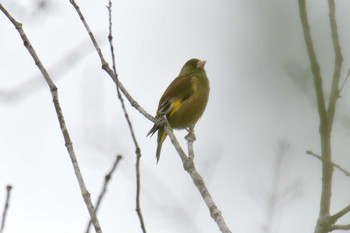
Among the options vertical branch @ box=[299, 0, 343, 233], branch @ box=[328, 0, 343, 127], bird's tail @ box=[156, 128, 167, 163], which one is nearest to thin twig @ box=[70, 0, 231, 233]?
vertical branch @ box=[299, 0, 343, 233]

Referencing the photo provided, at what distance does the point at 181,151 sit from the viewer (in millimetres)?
3668

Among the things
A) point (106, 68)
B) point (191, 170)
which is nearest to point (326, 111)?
point (191, 170)

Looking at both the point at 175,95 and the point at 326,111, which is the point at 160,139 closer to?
the point at 175,95

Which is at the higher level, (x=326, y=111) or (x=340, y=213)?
(x=326, y=111)

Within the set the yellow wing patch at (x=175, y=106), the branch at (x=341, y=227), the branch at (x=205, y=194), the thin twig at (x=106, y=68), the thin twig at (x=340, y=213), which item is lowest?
the branch at (x=341, y=227)

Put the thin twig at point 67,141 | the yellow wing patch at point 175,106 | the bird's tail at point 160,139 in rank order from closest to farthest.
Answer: the thin twig at point 67,141 < the bird's tail at point 160,139 < the yellow wing patch at point 175,106

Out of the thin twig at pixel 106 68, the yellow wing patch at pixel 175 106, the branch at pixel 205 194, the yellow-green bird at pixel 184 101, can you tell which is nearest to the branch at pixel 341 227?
the branch at pixel 205 194

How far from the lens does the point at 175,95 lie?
680cm

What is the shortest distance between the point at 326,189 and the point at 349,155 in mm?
752

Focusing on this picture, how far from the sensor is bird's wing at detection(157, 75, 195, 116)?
6688 millimetres

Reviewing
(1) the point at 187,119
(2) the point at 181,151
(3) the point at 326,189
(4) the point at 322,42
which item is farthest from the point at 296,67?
(1) the point at 187,119

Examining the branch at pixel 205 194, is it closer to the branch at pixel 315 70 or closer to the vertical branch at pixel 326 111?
the vertical branch at pixel 326 111

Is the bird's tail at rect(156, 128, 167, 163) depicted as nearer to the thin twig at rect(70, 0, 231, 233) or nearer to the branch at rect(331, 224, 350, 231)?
the thin twig at rect(70, 0, 231, 233)

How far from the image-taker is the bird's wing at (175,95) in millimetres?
6688
